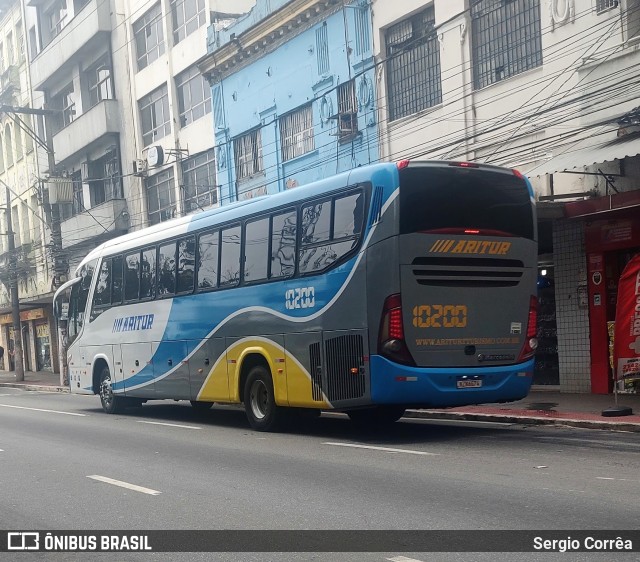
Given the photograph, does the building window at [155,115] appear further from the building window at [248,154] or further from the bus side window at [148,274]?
the bus side window at [148,274]

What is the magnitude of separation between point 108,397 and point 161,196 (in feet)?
52.8

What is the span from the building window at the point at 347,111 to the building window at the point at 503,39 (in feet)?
14.0

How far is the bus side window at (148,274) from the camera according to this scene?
17344 mm

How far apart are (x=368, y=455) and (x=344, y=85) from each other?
14301 mm

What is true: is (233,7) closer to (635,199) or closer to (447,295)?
(635,199)

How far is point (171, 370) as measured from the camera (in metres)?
16.9

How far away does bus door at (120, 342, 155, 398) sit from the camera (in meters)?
17.9

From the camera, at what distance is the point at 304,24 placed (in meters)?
25.1

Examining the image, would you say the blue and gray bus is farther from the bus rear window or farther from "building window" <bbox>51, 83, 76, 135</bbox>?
"building window" <bbox>51, 83, 76, 135</bbox>

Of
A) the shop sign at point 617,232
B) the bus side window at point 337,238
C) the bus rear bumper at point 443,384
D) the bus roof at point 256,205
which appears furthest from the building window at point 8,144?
the bus rear bumper at point 443,384

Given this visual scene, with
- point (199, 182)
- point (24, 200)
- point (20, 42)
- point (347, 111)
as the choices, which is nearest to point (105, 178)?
point (199, 182)

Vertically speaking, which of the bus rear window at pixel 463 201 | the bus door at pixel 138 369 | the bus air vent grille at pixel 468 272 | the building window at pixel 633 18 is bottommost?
the bus door at pixel 138 369

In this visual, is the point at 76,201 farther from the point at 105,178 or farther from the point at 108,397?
the point at 108,397

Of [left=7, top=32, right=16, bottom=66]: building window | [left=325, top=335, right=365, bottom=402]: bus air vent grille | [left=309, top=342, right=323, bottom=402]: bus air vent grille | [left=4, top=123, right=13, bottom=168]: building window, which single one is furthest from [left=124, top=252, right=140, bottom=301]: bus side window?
[left=4, top=123, right=13, bottom=168]: building window
